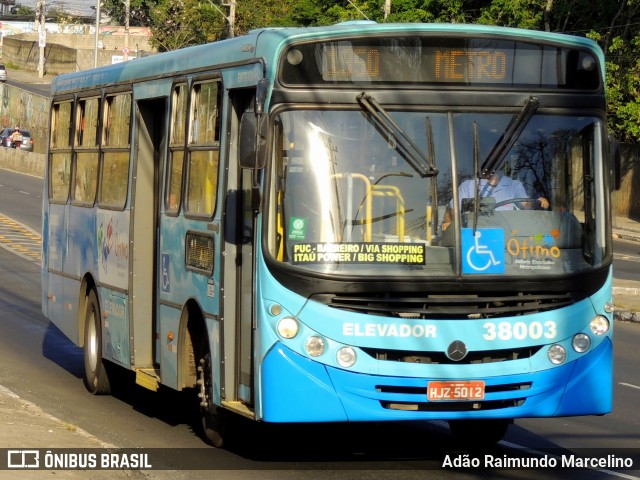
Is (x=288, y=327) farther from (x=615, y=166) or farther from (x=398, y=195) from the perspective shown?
(x=615, y=166)

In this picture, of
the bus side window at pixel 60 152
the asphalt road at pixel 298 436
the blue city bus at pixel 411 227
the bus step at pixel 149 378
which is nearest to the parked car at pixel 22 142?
the asphalt road at pixel 298 436

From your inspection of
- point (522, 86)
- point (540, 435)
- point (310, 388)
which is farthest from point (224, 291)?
point (540, 435)

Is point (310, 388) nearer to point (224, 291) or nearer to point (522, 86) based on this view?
point (224, 291)

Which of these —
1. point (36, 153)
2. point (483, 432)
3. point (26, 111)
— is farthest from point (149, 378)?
point (26, 111)

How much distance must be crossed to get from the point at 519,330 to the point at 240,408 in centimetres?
191

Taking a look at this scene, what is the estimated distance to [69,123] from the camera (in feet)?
46.1

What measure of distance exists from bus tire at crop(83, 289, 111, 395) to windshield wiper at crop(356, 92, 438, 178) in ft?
16.5

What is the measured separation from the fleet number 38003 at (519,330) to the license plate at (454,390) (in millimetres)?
315

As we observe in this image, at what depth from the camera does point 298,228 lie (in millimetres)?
8367

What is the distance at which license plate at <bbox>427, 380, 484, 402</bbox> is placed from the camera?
27.3 feet

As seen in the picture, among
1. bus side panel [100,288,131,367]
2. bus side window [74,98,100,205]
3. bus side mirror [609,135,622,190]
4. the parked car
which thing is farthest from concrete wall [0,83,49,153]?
bus side mirror [609,135,622,190]

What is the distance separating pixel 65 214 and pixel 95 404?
2.52 metres

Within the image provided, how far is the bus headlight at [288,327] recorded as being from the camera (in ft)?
27.3

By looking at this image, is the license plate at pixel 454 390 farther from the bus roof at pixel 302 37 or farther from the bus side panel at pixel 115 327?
the bus side panel at pixel 115 327
